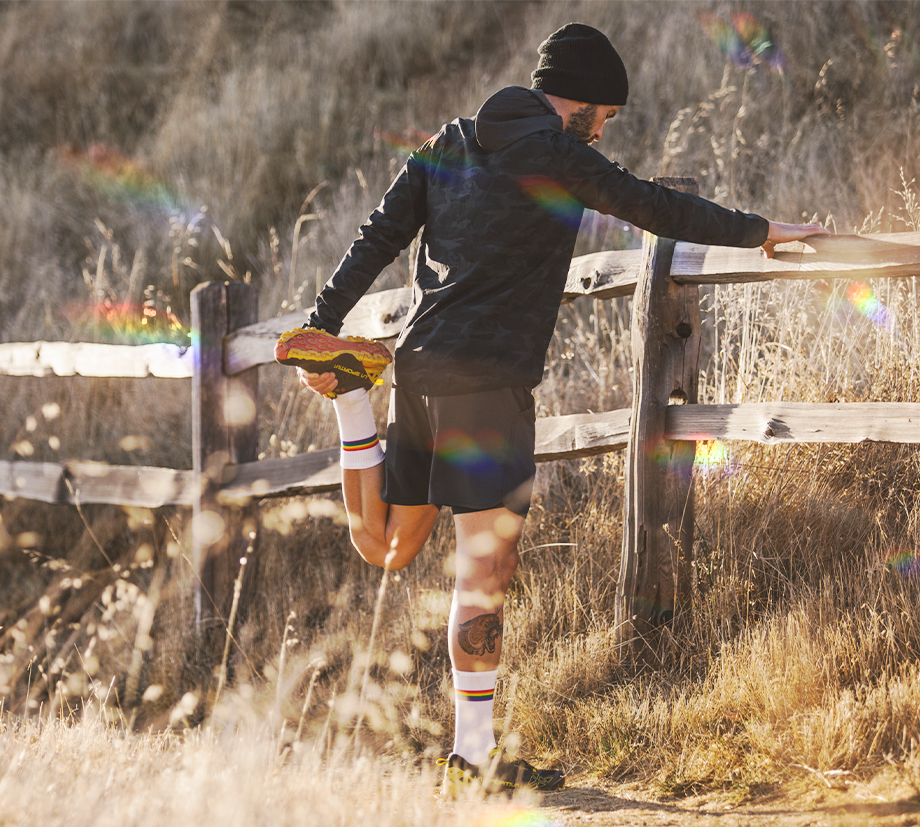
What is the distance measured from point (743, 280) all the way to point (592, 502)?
1254mm

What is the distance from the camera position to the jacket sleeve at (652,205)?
88.3 inches

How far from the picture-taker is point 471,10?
32.3 ft

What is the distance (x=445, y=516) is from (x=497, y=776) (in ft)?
5.55

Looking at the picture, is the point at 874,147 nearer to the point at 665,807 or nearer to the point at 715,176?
the point at 715,176

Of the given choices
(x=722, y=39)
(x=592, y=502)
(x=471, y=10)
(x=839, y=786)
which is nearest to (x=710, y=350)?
(x=592, y=502)

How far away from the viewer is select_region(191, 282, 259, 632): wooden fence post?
13.1ft

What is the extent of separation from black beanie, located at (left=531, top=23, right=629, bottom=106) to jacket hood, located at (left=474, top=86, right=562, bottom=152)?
0.41 ft

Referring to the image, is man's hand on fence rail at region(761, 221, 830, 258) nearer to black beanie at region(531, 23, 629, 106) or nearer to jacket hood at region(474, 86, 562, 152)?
black beanie at region(531, 23, 629, 106)

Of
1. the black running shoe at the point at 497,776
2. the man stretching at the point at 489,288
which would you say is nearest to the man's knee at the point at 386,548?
the man stretching at the point at 489,288

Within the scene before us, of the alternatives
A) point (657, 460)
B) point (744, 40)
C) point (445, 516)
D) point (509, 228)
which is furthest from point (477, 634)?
point (744, 40)

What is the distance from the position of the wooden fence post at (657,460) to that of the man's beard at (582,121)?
22.5 inches

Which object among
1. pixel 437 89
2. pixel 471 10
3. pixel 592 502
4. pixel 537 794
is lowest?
pixel 537 794

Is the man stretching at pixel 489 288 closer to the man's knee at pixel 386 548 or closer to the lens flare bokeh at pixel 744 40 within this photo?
the man's knee at pixel 386 548

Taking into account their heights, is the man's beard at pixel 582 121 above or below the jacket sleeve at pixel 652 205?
above
